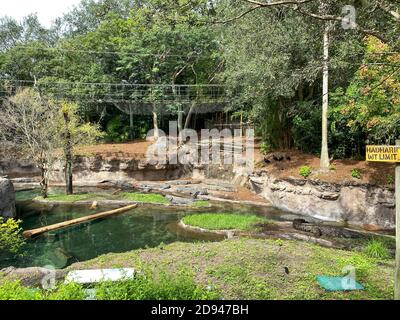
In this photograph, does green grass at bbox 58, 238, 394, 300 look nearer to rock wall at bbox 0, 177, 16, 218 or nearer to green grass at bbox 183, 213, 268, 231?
green grass at bbox 183, 213, 268, 231

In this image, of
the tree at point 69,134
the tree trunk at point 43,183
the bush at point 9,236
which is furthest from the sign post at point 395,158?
the tree trunk at point 43,183

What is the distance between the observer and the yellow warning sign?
14.2 ft

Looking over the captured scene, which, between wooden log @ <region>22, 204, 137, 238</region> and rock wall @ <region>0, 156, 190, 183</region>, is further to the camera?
rock wall @ <region>0, 156, 190, 183</region>

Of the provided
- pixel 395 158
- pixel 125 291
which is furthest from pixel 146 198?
pixel 395 158

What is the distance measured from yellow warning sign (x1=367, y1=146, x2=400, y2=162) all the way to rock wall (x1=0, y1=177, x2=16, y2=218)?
14125mm

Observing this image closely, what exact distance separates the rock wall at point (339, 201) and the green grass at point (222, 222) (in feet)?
11.4

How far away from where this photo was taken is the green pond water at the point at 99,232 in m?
10.9

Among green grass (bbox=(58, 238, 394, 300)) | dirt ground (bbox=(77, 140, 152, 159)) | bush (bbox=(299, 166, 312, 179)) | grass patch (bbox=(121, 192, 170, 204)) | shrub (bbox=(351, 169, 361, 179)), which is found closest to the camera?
green grass (bbox=(58, 238, 394, 300))

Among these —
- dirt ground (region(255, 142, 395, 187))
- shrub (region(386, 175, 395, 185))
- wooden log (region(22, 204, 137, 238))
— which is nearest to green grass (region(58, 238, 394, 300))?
wooden log (region(22, 204, 137, 238))

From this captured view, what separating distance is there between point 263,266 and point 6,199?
12.2 meters

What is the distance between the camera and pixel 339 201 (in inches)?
576

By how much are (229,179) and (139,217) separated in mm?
8709

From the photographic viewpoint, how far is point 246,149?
23.6m

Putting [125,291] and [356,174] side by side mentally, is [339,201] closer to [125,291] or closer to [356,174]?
[356,174]
